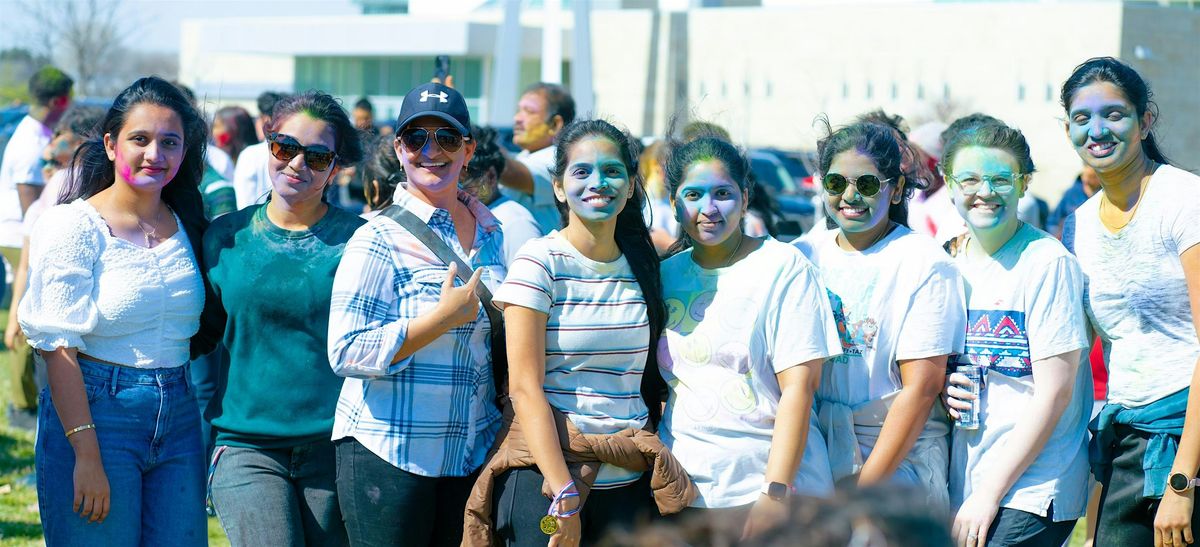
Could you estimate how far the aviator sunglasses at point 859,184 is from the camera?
12.6 feet

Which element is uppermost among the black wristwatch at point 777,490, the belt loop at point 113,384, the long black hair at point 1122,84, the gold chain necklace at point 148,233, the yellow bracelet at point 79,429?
the long black hair at point 1122,84

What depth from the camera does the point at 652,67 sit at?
171 feet

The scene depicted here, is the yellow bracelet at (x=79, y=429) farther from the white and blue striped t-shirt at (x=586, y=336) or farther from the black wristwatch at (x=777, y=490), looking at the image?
the black wristwatch at (x=777, y=490)

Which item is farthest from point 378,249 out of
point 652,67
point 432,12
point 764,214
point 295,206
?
point 432,12

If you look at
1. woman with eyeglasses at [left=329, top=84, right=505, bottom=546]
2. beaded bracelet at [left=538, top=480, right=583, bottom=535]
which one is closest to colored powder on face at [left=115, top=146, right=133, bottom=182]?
woman with eyeglasses at [left=329, top=84, right=505, bottom=546]

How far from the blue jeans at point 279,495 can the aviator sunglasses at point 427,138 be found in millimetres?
945

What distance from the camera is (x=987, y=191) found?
385 centimetres

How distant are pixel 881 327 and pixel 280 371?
181 centimetres

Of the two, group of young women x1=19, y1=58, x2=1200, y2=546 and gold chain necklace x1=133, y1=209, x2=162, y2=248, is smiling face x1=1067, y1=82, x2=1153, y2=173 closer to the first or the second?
group of young women x1=19, y1=58, x2=1200, y2=546

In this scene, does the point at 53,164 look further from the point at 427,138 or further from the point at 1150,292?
the point at 1150,292

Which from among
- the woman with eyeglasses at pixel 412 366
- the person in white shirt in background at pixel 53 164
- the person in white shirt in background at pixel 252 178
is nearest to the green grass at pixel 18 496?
the person in white shirt in background at pixel 53 164

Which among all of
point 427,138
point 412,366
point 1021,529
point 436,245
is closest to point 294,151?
point 427,138

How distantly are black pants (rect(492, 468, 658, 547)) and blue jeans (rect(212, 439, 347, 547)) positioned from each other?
56cm

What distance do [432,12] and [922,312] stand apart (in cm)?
5772
